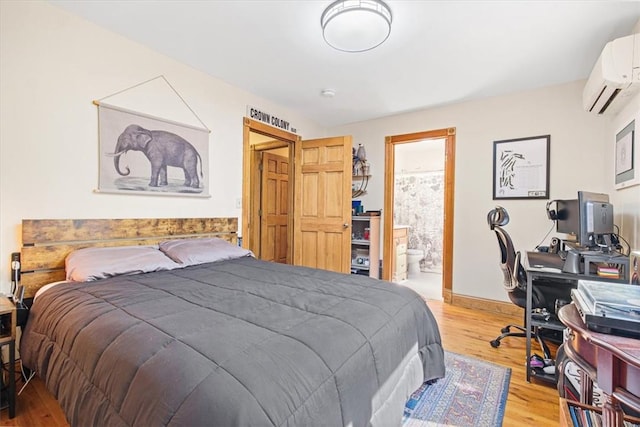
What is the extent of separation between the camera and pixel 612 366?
32.2 inches

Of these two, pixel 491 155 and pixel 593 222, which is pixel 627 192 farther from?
pixel 491 155

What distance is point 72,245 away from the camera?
212 centimetres

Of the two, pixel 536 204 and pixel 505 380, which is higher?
pixel 536 204

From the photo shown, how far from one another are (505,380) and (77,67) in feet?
12.5

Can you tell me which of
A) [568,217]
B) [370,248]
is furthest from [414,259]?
[568,217]

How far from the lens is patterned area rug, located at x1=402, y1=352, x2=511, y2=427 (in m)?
1.65

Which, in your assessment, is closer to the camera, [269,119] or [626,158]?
[626,158]

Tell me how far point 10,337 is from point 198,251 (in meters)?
1.15

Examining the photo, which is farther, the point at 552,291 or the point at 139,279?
the point at 552,291

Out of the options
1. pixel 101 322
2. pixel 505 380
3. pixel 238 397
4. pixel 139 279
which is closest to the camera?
pixel 238 397

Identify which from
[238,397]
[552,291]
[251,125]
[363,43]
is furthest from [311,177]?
[238,397]

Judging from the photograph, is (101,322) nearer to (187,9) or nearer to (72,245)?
(72,245)

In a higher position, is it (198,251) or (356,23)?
(356,23)

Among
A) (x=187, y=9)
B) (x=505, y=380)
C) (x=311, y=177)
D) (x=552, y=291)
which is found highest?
(x=187, y=9)
